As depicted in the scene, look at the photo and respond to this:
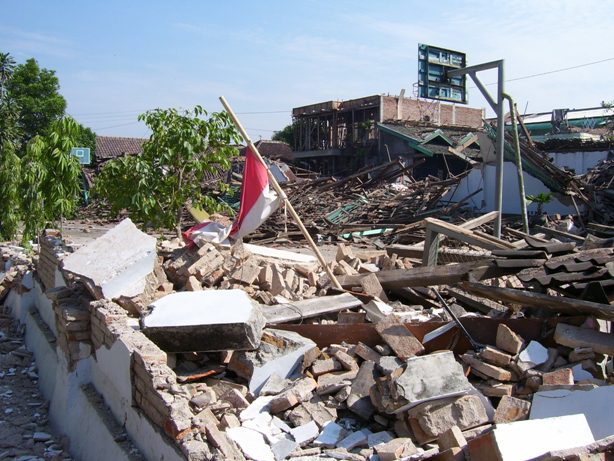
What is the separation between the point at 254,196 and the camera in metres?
7.45

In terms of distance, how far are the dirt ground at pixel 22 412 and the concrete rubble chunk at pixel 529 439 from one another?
355cm

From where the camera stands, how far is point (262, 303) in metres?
6.36

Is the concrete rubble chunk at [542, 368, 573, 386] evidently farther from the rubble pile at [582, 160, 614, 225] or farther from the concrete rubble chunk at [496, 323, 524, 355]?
the rubble pile at [582, 160, 614, 225]

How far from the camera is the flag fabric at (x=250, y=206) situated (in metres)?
7.40

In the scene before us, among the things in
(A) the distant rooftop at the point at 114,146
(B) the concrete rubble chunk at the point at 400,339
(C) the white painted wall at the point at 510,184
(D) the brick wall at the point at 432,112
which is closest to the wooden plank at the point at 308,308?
(B) the concrete rubble chunk at the point at 400,339

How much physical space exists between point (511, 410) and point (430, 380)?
1.81 ft

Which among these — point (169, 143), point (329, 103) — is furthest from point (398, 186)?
point (169, 143)

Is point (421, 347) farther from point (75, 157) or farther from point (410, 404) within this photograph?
point (75, 157)

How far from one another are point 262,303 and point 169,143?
11.7ft

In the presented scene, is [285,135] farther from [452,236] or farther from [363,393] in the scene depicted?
[363,393]

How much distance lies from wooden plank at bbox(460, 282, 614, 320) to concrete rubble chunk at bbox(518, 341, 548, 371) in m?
0.40

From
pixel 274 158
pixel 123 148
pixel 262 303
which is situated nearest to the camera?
pixel 262 303

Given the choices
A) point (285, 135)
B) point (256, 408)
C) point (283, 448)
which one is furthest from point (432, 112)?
point (283, 448)

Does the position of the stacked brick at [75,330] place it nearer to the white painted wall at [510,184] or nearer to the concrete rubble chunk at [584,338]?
the concrete rubble chunk at [584,338]
